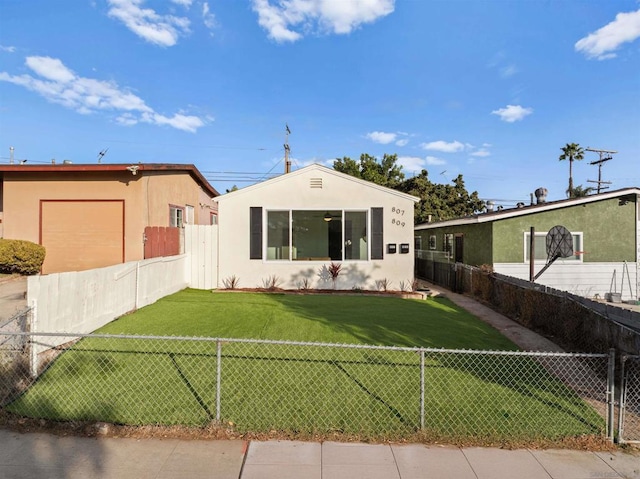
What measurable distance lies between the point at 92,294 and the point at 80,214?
236 inches

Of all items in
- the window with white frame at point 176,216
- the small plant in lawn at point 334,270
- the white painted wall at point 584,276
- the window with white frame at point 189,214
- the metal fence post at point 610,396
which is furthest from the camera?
the window with white frame at point 189,214

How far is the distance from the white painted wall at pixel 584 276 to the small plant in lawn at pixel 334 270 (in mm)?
5956

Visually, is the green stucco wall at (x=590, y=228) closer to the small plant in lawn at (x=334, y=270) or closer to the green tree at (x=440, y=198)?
the small plant in lawn at (x=334, y=270)

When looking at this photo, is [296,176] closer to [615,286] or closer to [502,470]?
[502,470]

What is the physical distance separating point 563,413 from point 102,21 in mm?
15051

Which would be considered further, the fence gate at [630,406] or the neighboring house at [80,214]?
the neighboring house at [80,214]

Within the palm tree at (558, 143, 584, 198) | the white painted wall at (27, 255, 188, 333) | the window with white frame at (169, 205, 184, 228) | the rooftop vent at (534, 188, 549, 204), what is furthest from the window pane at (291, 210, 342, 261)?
the palm tree at (558, 143, 584, 198)

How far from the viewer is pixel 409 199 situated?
11188 mm

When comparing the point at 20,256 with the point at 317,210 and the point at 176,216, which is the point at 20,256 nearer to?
the point at 176,216

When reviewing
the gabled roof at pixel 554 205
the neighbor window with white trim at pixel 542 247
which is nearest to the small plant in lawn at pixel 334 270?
the gabled roof at pixel 554 205

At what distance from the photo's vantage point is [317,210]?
11180 mm

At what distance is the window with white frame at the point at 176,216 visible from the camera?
12.6 metres

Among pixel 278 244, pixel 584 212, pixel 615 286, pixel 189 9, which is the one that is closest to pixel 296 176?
pixel 278 244

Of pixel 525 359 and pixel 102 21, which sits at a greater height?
pixel 102 21
